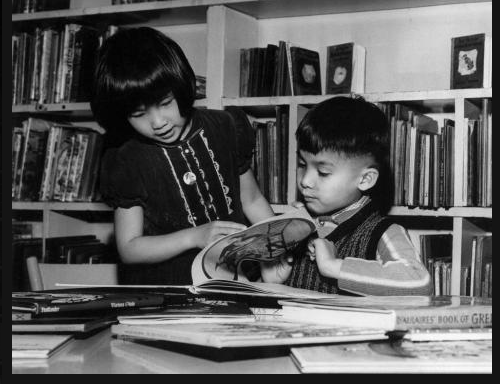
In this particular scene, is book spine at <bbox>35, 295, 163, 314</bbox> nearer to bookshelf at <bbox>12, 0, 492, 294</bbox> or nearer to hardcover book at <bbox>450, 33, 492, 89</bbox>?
bookshelf at <bbox>12, 0, 492, 294</bbox>

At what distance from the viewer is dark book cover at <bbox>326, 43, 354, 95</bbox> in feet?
7.36

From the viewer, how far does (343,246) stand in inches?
55.3

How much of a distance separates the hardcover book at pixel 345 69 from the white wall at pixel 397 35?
16 cm

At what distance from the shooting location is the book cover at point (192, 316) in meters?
0.85

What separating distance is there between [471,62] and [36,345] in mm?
1673

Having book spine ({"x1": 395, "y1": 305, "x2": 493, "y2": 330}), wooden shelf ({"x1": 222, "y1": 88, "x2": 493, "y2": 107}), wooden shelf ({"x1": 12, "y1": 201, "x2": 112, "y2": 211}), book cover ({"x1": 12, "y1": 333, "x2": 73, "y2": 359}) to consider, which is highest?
wooden shelf ({"x1": 222, "y1": 88, "x2": 493, "y2": 107})

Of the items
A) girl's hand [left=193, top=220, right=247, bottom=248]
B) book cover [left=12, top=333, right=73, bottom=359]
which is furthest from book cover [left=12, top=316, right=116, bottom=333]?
girl's hand [left=193, top=220, right=247, bottom=248]

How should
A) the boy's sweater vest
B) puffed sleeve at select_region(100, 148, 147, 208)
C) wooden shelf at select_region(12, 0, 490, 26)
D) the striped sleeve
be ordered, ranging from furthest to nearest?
wooden shelf at select_region(12, 0, 490, 26)
puffed sleeve at select_region(100, 148, 147, 208)
the boy's sweater vest
the striped sleeve

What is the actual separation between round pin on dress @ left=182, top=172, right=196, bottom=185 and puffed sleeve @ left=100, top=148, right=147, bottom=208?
11 cm

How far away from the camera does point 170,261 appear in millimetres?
1753

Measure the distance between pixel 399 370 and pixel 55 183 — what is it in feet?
6.92

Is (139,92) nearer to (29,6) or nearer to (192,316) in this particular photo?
(192,316)

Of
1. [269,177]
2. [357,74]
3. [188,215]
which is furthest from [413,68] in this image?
[188,215]

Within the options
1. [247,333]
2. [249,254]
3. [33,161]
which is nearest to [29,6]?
[33,161]
